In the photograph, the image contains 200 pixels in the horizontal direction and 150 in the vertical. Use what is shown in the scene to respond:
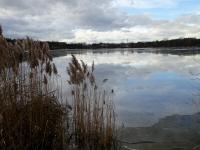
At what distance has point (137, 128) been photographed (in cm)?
809

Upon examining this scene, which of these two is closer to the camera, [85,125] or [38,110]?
[38,110]

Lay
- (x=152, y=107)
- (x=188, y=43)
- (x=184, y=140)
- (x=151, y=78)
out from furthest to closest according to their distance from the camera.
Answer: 1. (x=188, y=43)
2. (x=151, y=78)
3. (x=152, y=107)
4. (x=184, y=140)

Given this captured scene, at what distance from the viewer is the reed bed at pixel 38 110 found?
218 inches

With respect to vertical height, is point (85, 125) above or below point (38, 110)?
below

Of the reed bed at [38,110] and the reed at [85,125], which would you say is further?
the reed at [85,125]

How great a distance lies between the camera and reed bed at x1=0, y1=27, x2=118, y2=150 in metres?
5.54

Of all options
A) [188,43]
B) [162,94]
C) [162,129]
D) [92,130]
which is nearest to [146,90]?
[162,94]

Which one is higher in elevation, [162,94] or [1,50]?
[1,50]

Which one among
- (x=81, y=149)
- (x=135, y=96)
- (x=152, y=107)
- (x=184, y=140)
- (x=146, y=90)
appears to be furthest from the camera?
(x=146, y=90)

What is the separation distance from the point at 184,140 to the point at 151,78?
34.7 ft

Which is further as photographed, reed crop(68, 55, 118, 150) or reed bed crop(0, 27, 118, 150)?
reed crop(68, 55, 118, 150)

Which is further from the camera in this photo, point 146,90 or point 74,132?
point 146,90

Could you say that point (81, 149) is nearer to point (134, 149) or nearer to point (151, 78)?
point (134, 149)

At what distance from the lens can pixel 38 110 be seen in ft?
19.3
